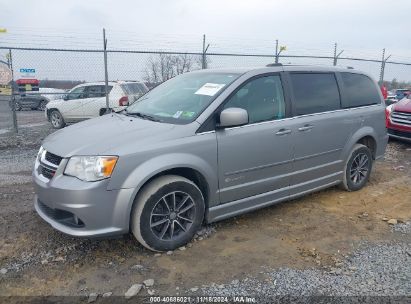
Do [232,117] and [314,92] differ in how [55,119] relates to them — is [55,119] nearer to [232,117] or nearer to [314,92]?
[314,92]

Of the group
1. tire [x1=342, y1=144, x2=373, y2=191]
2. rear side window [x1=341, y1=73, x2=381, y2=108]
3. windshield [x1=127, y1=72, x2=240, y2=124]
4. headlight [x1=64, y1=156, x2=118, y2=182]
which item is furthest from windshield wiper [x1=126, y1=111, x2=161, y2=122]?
tire [x1=342, y1=144, x2=373, y2=191]

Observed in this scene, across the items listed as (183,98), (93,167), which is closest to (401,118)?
(183,98)

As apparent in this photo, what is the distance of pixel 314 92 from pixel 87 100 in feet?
29.4

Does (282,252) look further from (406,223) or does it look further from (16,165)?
(16,165)

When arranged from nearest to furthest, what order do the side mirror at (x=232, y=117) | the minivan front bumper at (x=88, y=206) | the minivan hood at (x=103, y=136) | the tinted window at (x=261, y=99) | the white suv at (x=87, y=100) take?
the minivan front bumper at (x=88, y=206) < the minivan hood at (x=103, y=136) < the side mirror at (x=232, y=117) < the tinted window at (x=261, y=99) < the white suv at (x=87, y=100)

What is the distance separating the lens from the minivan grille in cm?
857

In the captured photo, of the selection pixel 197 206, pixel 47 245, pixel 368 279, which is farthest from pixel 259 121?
pixel 47 245

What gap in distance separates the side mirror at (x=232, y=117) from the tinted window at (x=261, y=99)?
0.70 ft

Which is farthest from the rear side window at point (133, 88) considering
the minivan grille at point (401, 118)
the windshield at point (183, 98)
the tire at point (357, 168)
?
the tire at point (357, 168)

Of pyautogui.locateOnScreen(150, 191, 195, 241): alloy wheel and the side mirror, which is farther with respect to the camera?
the side mirror

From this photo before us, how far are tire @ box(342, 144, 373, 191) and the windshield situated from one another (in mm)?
2301

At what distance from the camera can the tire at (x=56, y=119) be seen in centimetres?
1261

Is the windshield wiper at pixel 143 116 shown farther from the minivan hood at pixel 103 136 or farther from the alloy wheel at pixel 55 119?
the alloy wheel at pixel 55 119

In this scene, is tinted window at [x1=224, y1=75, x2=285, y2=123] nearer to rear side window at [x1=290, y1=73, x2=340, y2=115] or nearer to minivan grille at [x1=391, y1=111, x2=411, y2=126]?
rear side window at [x1=290, y1=73, x2=340, y2=115]
